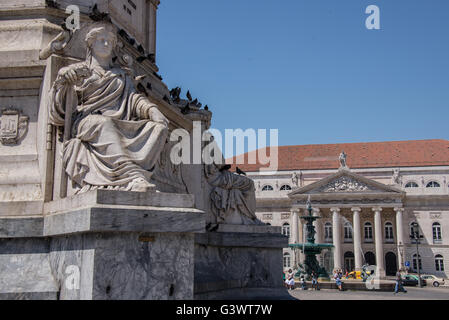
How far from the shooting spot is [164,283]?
461cm

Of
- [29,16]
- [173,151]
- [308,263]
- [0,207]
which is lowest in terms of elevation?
[308,263]

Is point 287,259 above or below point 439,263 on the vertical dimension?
above

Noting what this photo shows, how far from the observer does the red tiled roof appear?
65875 mm

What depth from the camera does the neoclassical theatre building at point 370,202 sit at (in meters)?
62.2

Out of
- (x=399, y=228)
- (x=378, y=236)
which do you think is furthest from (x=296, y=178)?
(x=399, y=228)

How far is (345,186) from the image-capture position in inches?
2515

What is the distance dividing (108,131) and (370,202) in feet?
204

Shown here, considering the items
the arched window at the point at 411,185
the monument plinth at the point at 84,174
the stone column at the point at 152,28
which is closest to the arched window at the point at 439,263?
the arched window at the point at 411,185

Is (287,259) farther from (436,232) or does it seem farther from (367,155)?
(436,232)

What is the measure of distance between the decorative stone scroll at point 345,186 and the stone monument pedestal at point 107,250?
60.8 m

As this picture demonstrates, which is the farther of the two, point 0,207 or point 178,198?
point 0,207
